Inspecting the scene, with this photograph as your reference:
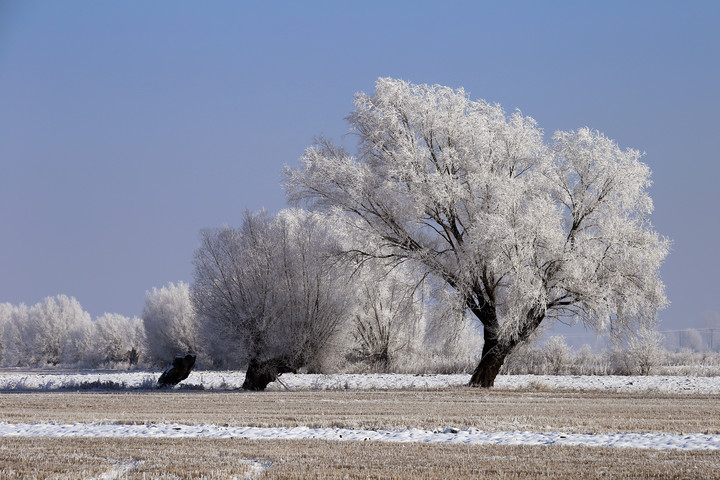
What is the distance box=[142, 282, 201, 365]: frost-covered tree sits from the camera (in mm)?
62656

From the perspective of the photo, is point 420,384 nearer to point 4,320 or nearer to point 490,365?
point 490,365

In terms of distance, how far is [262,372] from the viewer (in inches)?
1223

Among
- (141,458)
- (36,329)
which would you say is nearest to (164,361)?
(36,329)

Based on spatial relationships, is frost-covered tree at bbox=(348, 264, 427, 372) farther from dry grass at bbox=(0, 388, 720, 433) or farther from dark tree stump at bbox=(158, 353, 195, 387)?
dry grass at bbox=(0, 388, 720, 433)

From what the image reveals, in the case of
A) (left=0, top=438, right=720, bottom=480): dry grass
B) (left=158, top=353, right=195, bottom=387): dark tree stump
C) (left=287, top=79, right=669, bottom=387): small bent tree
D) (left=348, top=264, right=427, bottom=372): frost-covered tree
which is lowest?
(left=0, top=438, right=720, bottom=480): dry grass

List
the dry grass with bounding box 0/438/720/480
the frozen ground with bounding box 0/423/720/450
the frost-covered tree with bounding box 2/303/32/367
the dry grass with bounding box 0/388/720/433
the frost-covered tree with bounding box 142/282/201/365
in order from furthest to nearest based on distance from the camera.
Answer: the frost-covered tree with bounding box 2/303/32/367
the frost-covered tree with bounding box 142/282/201/365
the dry grass with bounding box 0/388/720/433
the frozen ground with bounding box 0/423/720/450
the dry grass with bounding box 0/438/720/480

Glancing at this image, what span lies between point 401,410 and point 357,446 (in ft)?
22.3

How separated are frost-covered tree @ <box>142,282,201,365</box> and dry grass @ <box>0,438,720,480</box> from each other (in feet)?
158

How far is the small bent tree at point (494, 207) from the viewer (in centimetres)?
2789

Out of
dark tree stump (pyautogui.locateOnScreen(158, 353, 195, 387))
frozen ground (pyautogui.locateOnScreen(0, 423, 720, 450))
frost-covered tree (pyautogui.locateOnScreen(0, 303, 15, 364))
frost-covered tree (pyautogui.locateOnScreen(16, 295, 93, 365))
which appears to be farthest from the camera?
frost-covered tree (pyautogui.locateOnScreen(0, 303, 15, 364))

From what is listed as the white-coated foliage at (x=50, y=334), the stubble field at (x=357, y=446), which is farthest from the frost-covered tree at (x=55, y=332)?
the stubble field at (x=357, y=446)

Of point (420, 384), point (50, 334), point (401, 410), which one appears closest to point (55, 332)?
point (50, 334)

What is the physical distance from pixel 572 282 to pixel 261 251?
12431 millimetres

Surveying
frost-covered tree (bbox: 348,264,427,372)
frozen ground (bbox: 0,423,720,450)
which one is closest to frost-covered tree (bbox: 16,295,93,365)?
frost-covered tree (bbox: 348,264,427,372)
